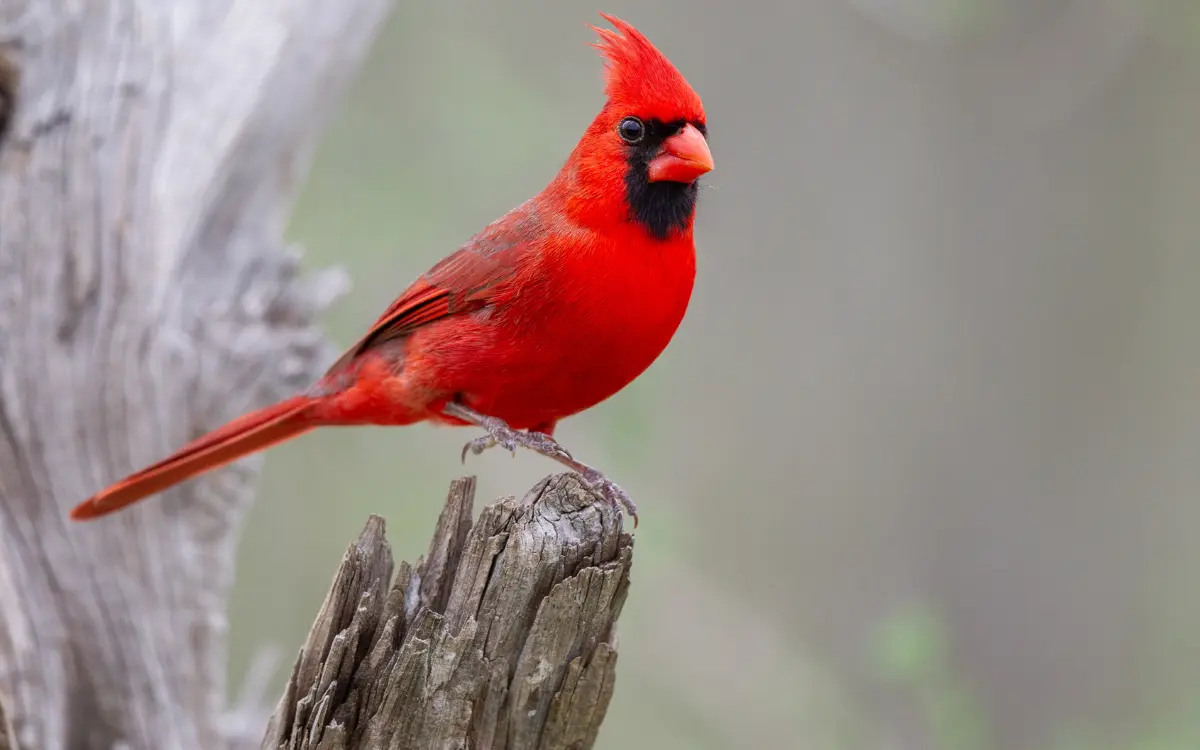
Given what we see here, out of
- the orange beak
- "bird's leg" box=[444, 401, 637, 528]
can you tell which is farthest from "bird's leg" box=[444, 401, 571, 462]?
the orange beak

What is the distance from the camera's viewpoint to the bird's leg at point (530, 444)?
2.43m

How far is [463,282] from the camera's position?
2.64m

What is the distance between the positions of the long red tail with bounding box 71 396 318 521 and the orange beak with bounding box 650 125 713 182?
973 millimetres

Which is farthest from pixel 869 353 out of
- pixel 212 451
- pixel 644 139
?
pixel 212 451

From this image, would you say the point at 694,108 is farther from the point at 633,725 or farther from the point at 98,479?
the point at 633,725

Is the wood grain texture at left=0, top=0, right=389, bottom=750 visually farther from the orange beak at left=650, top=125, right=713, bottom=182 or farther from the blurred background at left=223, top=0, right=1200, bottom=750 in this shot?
the orange beak at left=650, top=125, right=713, bottom=182

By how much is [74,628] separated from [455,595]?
1.10m

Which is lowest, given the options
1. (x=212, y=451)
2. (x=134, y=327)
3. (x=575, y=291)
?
(x=212, y=451)

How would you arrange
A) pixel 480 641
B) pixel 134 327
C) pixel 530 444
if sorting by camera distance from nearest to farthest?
pixel 480 641
pixel 530 444
pixel 134 327

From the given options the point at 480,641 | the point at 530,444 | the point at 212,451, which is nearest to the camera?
the point at 480,641

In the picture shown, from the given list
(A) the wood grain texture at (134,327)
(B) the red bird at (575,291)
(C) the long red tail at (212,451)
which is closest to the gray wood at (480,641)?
(B) the red bird at (575,291)

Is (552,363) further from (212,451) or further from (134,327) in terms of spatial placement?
(134,327)

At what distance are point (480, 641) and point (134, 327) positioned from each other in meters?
1.36

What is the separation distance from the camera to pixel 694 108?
2.47 metres
